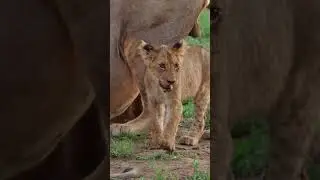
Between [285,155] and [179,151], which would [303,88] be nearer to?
[285,155]

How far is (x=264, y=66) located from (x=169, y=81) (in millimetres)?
476

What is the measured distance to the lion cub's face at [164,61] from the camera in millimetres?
2008

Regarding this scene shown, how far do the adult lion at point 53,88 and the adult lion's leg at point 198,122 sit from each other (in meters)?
0.41

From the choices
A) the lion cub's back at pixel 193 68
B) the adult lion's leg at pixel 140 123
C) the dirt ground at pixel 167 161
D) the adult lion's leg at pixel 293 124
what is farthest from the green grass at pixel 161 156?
the adult lion's leg at pixel 293 124

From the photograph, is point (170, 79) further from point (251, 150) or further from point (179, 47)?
point (251, 150)

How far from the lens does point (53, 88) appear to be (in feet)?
4.98

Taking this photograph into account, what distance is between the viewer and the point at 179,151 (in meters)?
1.93

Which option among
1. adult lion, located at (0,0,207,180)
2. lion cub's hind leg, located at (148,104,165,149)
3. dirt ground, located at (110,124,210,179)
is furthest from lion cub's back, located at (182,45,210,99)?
adult lion, located at (0,0,207,180)

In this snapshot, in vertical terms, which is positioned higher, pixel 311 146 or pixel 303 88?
pixel 303 88

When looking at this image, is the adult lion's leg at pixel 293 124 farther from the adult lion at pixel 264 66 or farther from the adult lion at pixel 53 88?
the adult lion at pixel 53 88

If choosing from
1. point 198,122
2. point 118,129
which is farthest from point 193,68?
point 118,129

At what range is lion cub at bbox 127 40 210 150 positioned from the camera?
1990 mm

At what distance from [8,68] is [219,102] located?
1.94 feet

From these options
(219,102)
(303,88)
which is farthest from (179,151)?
(303,88)
